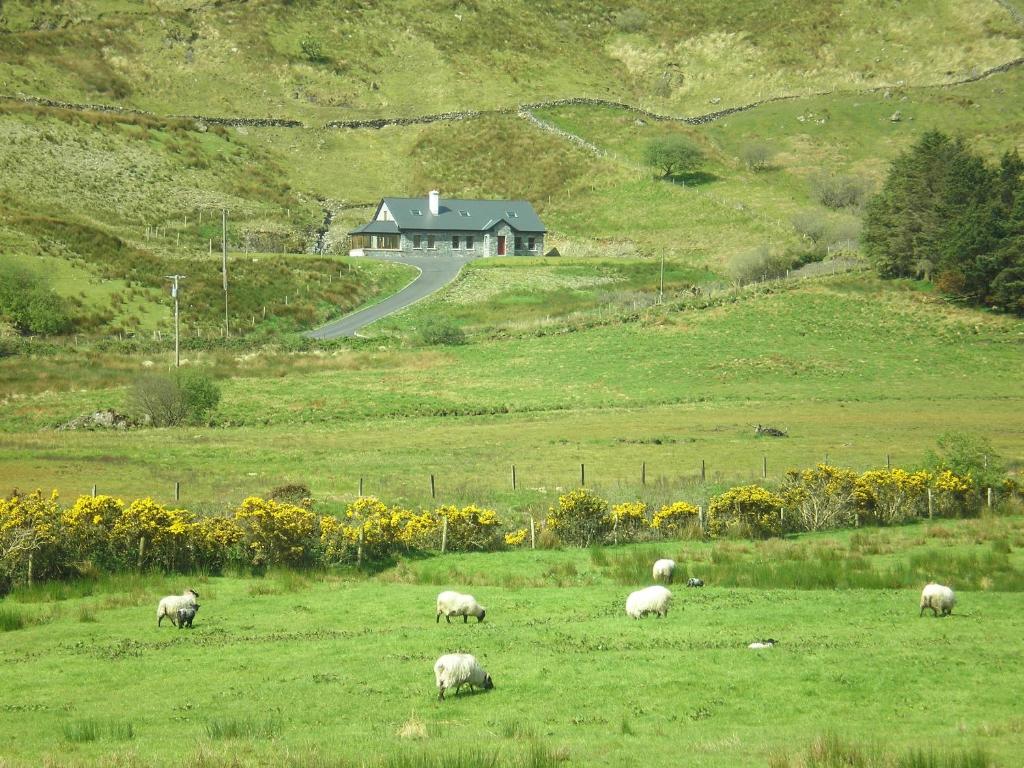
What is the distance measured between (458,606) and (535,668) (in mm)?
4669

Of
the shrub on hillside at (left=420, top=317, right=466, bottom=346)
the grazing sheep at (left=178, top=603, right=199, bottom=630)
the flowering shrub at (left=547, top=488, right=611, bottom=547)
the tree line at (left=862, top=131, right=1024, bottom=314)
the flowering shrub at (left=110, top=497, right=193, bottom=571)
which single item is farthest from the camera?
the shrub on hillside at (left=420, top=317, right=466, bottom=346)

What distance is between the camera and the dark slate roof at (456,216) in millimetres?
124688

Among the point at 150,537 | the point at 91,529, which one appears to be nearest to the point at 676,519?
the point at 150,537

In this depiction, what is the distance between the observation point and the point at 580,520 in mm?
33938

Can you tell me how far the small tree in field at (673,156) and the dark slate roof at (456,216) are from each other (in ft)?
65.8

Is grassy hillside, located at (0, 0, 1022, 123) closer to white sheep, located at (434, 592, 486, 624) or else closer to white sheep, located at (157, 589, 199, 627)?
white sheep, located at (157, 589, 199, 627)

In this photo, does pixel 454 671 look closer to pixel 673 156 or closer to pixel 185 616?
pixel 185 616

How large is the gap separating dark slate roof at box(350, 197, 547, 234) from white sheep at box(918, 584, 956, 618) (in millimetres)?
103990

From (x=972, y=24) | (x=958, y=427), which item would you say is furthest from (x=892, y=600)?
(x=972, y=24)

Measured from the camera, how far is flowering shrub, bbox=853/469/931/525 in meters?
36.8

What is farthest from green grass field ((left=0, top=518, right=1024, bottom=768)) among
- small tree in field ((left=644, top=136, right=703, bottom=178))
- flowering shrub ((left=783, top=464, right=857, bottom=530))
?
small tree in field ((left=644, top=136, right=703, bottom=178))

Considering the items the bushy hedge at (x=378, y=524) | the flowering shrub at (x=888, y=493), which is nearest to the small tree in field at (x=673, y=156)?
the bushy hedge at (x=378, y=524)

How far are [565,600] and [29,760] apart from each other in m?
13.7

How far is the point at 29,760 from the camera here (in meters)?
14.8
